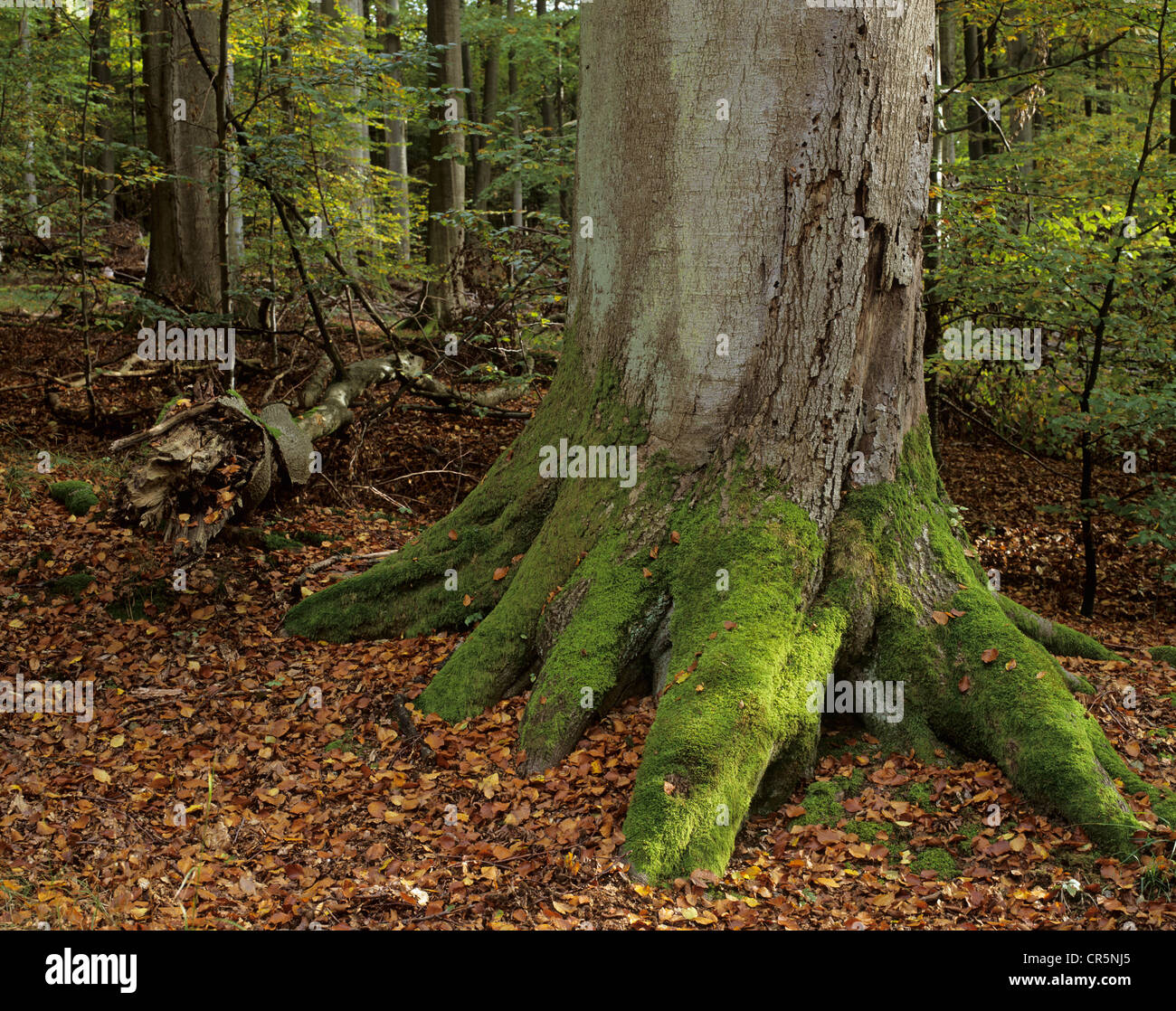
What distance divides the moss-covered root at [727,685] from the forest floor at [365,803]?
0.17 meters

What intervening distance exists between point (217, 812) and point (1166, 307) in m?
7.20

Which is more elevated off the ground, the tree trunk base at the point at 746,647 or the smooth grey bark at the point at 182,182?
the smooth grey bark at the point at 182,182

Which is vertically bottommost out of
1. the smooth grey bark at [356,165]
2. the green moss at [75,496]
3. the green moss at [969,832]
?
the green moss at [969,832]

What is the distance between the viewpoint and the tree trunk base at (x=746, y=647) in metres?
3.68

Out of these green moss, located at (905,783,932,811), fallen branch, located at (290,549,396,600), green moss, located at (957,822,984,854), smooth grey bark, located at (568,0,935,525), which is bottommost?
green moss, located at (957,822,984,854)

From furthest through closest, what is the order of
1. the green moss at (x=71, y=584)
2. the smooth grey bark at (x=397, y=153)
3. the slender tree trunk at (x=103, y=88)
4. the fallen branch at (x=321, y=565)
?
the smooth grey bark at (x=397, y=153) < the slender tree trunk at (x=103, y=88) < the fallen branch at (x=321, y=565) < the green moss at (x=71, y=584)

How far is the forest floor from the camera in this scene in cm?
329

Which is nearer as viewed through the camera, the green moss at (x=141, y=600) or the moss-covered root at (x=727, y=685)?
the moss-covered root at (x=727, y=685)

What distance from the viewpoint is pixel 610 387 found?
4.77 m

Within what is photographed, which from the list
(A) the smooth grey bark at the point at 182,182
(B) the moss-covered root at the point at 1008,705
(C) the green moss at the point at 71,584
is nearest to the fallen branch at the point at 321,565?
(C) the green moss at the point at 71,584

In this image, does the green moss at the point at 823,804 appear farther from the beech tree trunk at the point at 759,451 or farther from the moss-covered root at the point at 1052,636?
the moss-covered root at the point at 1052,636

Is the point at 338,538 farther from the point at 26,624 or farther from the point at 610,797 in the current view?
the point at 610,797

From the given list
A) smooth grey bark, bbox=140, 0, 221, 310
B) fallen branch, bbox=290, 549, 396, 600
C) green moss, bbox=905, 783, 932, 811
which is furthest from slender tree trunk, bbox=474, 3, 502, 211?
green moss, bbox=905, 783, 932, 811

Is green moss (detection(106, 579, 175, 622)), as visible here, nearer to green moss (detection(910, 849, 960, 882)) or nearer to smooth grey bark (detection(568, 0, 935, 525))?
smooth grey bark (detection(568, 0, 935, 525))
